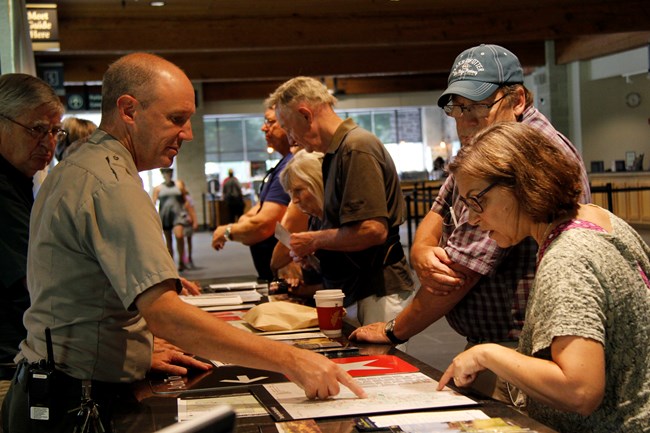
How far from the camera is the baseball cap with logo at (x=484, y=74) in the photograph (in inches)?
93.0

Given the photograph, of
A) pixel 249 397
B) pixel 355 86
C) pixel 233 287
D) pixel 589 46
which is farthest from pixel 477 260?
pixel 355 86

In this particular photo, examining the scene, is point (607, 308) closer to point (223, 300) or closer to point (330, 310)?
point (330, 310)

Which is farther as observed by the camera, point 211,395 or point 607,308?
point 211,395

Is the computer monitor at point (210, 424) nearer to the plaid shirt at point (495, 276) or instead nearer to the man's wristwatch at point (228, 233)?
the plaid shirt at point (495, 276)

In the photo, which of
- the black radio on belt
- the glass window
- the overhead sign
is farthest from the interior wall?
the black radio on belt

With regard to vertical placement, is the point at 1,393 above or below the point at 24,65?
below

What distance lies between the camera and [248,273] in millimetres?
11281

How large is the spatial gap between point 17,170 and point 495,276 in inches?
68.2

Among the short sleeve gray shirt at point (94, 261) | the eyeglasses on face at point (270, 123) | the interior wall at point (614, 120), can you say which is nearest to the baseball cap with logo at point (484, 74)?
the short sleeve gray shirt at point (94, 261)

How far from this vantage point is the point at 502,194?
1.73m

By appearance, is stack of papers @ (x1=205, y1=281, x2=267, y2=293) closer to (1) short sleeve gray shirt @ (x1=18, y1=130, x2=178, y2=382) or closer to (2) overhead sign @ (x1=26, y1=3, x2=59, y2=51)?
(1) short sleeve gray shirt @ (x1=18, y1=130, x2=178, y2=382)

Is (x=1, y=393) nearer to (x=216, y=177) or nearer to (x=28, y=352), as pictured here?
(x=28, y=352)

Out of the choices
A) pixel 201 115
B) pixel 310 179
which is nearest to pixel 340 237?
pixel 310 179

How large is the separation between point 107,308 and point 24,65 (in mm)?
3395
